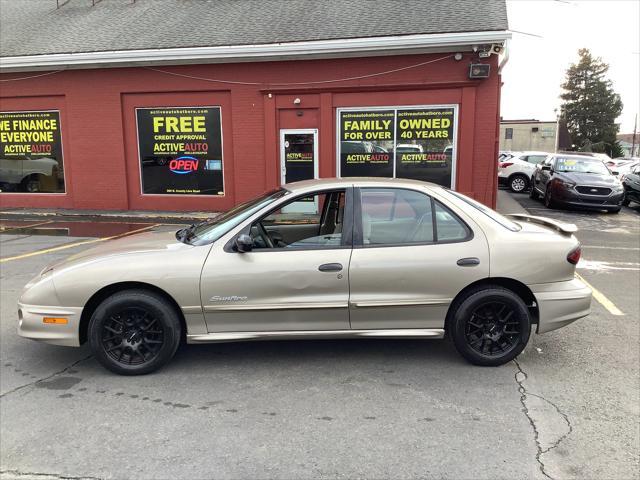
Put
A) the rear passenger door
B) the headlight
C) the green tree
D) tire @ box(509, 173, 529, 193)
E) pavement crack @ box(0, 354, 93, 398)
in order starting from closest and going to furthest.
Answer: pavement crack @ box(0, 354, 93, 398), the rear passenger door, the headlight, tire @ box(509, 173, 529, 193), the green tree

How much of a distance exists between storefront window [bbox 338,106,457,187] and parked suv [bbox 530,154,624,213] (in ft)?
14.6

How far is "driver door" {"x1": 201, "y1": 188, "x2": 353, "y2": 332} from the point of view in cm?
402

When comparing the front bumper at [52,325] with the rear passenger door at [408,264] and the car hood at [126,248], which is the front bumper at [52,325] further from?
the rear passenger door at [408,264]

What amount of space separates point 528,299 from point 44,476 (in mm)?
3650

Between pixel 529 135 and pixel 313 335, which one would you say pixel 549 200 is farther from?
pixel 529 135

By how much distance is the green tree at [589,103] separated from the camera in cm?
6700

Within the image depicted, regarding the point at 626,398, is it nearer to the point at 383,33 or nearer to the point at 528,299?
the point at 528,299

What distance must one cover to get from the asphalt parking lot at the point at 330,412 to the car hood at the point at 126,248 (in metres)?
0.87

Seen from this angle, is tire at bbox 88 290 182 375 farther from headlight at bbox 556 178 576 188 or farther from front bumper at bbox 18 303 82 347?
headlight at bbox 556 178 576 188

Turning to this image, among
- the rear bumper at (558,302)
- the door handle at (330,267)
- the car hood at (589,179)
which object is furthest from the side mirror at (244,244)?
the car hood at (589,179)

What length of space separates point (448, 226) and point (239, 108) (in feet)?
32.6

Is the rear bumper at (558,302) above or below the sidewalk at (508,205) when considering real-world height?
above

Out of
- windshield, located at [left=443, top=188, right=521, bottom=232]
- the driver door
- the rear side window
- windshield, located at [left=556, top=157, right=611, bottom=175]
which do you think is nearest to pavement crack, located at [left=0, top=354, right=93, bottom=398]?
the driver door

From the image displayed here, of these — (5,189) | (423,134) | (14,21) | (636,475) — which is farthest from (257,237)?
(14,21)
